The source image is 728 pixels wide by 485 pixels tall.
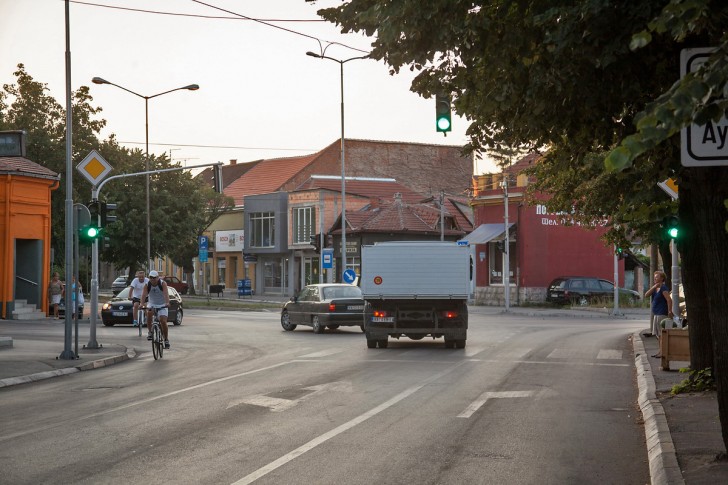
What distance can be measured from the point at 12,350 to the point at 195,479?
16.0 metres

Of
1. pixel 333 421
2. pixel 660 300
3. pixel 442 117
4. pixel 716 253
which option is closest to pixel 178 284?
pixel 660 300

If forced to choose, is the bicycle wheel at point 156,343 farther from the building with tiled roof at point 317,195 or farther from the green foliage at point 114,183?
the building with tiled roof at point 317,195

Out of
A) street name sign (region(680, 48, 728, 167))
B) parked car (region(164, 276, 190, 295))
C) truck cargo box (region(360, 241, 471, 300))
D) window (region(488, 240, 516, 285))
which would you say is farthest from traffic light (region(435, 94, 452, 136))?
parked car (region(164, 276, 190, 295))

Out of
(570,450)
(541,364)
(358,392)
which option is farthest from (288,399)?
(541,364)

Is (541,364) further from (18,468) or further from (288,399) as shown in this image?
(18,468)

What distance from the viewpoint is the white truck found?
24.1 metres

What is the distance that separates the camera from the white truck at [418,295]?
24.1 meters

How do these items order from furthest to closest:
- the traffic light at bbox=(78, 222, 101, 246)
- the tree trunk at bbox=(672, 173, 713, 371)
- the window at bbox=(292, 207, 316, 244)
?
the window at bbox=(292, 207, 316, 244)
the traffic light at bbox=(78, 222, 101, 246)
the tree trunk at bbox=(672, 173, 713, 371)

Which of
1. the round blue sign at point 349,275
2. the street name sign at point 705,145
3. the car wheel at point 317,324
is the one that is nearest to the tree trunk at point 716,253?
the street name sign at point 705,145

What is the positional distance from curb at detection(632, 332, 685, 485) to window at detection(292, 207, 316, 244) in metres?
58.3

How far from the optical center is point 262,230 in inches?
3169

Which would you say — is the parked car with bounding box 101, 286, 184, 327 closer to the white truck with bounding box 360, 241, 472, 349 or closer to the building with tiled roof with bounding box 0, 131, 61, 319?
the building with tiled roof with bounding box 0, 131, 61, 319

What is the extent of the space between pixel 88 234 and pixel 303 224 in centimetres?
5355

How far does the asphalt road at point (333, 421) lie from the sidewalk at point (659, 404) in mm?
269
